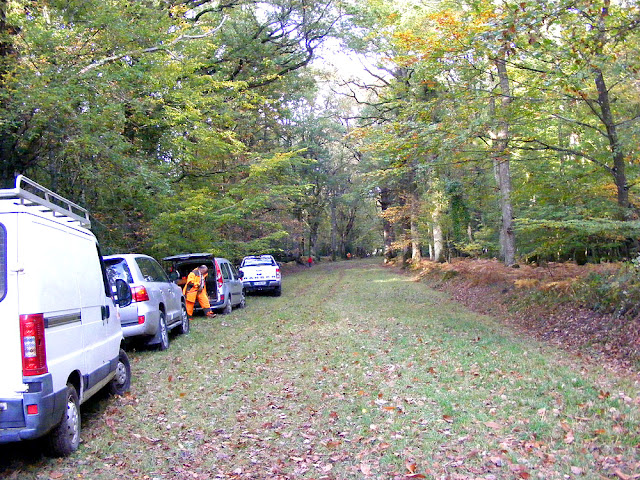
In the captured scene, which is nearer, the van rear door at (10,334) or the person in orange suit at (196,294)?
the van rear door at (10,334)

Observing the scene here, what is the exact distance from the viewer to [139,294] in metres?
10.0

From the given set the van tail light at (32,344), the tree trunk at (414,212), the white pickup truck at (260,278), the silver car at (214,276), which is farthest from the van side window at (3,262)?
A: the tree trunk at (414,212)

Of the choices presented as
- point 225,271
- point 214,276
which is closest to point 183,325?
point 214,276

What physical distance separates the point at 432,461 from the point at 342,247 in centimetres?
7097

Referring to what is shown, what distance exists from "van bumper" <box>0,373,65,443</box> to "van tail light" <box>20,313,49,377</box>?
2.8 inches

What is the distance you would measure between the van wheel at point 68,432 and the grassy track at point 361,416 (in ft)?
0.39

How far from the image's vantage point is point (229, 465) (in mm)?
5031

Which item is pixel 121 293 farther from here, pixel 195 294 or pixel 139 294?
pixel 195 294

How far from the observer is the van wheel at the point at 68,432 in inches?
196

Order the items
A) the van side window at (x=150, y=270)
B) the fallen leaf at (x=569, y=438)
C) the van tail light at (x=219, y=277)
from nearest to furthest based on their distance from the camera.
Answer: the fallen leaf at (x=569, y=438) → the van side window at (x=150, y=270) → the van tail light at (x=219, y=277)

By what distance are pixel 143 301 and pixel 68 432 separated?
5023 mm

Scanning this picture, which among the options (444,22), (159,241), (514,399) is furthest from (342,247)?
(514,399)

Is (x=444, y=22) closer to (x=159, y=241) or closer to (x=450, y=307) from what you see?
(x=450, y=307)

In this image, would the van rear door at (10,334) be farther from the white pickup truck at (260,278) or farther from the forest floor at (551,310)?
the white pickup truck at (260,278)
